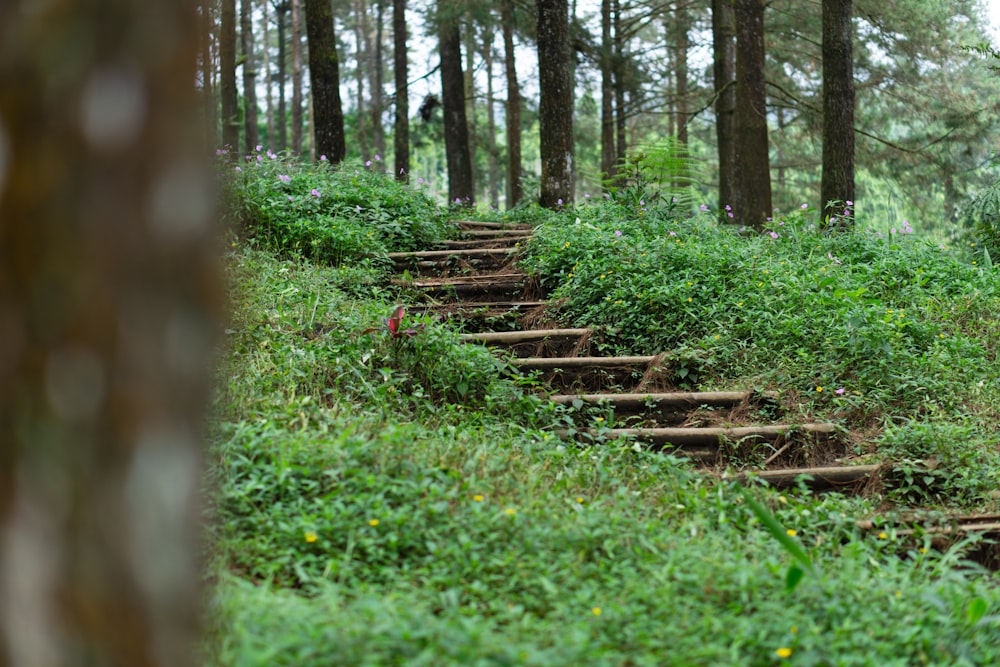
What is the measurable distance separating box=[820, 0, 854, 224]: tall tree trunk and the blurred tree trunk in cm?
904

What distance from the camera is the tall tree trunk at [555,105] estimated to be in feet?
33.7

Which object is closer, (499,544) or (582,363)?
(499,544)

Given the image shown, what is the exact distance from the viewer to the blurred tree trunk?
1265 millimetres

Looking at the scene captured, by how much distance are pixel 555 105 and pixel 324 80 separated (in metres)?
3.61

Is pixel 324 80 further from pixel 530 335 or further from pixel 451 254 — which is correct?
pixel 530 335

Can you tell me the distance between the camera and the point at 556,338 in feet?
21.0

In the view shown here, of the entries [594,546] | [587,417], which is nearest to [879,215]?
[587,417]

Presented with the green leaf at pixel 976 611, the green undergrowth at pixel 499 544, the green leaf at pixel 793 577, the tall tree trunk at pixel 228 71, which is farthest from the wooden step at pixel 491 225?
the green leaf at pixel 976 611

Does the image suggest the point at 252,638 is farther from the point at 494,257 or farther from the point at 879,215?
the point at 879,215

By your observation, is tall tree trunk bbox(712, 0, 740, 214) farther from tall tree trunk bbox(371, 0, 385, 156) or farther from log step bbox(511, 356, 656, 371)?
log step bbox(511, 356, 656, 371)

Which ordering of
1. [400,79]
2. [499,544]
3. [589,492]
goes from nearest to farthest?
1. [499,544]
2. [589,492]
3. [400,79]

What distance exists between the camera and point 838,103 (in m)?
9.31

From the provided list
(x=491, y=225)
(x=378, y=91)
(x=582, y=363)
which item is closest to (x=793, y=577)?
(x=582, y=363)

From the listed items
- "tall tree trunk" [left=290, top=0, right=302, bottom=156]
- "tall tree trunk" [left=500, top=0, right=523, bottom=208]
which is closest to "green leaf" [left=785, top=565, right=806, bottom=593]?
"tall tree trunk" [left=500, top=0, right=523, bottom=208]
